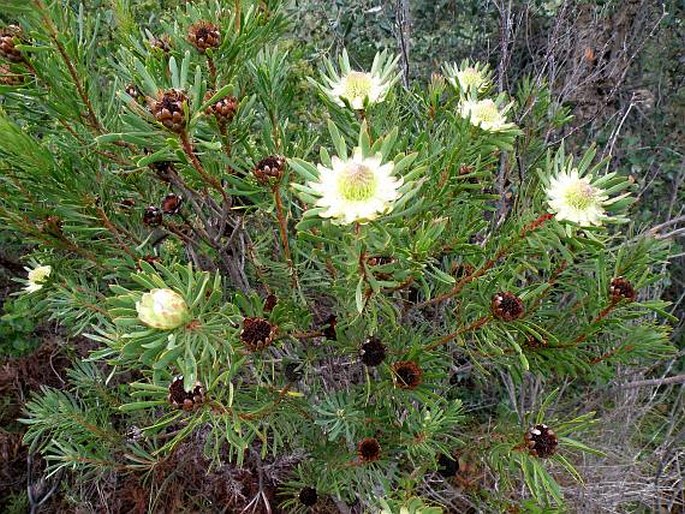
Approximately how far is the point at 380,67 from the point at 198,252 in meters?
0.58

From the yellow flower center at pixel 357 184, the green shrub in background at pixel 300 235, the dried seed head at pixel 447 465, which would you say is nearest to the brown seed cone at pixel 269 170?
the green shrub in background at pixel 300 235

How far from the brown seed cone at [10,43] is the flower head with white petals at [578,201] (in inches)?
30.5

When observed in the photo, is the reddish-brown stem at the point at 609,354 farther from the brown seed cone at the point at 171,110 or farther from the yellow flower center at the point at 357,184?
the brown seed cone at the point at 171,110

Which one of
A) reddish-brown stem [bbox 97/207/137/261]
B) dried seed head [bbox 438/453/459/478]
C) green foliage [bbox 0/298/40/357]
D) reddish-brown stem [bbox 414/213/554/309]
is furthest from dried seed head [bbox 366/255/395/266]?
green foliage [bbox 0/298/40/357]

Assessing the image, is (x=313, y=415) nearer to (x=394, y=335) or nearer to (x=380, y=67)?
(x=394, y=335)

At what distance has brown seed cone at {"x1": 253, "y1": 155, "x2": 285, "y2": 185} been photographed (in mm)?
840

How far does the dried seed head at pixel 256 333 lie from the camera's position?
2.91 feet

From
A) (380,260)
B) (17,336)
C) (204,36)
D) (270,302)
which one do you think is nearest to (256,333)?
(270,302)

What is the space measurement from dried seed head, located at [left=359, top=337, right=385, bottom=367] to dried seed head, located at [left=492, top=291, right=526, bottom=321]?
200 millimetres

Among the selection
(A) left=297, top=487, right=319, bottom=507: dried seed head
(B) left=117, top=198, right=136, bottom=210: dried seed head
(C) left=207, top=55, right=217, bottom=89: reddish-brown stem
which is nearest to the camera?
(C) left=207, top=55, right=217, bottom=89: reddish-brown stem

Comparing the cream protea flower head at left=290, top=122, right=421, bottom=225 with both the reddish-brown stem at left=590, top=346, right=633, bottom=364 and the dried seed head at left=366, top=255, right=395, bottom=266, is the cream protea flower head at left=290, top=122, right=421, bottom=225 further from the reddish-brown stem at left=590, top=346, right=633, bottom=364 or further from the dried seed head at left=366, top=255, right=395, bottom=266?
the reddish-brown stem at left=590, top=346, right=633, bottom=364

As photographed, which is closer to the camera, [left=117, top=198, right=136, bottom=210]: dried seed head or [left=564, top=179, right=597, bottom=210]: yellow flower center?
[left=564, top=179, right=597, bottom=210]: yellow flower center

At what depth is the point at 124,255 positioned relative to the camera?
112 centimetres

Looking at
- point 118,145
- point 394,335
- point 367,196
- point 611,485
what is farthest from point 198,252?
point 611,485
